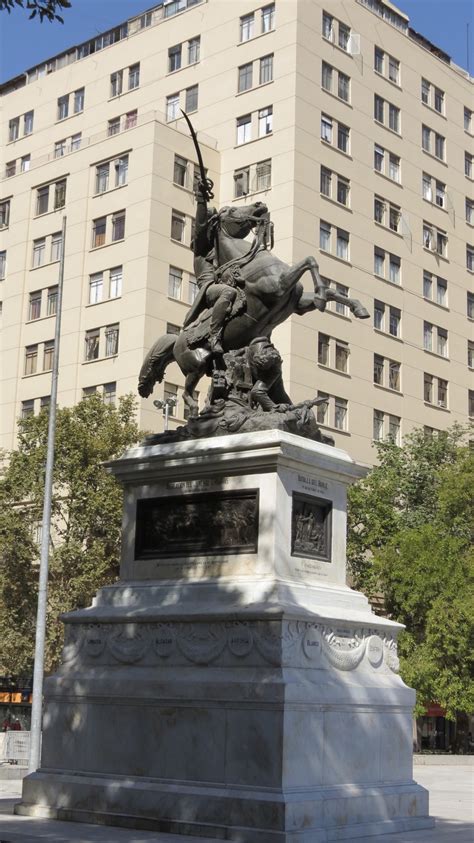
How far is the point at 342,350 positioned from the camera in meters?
56.7

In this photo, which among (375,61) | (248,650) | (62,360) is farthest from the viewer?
(375,61)

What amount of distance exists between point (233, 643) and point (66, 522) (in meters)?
27.2

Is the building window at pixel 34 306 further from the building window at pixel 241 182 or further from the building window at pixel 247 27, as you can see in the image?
the building window at pixel 247 27

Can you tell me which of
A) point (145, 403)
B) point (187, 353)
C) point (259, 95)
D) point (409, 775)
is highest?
point (259, 95)

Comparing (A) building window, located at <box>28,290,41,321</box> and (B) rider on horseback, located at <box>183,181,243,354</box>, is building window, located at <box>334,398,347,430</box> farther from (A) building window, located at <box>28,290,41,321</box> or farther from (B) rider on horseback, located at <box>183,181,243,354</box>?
(B) rider on horseback, located at <box>183,181,243,354</box>

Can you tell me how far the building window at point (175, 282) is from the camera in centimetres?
5472

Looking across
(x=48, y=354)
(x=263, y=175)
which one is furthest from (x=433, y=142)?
(x=48, y=354)

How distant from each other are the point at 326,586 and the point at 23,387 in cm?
4558

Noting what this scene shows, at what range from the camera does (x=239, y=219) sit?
54.7 ft

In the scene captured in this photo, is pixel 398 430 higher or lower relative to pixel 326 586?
higher

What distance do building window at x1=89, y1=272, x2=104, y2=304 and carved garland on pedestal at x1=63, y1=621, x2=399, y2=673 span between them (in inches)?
1658

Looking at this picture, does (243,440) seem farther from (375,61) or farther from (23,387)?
(375,61)

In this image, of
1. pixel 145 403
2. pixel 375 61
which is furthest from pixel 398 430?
pixel 375 61

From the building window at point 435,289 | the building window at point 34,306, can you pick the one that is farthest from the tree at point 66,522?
the building window at point 435,289
